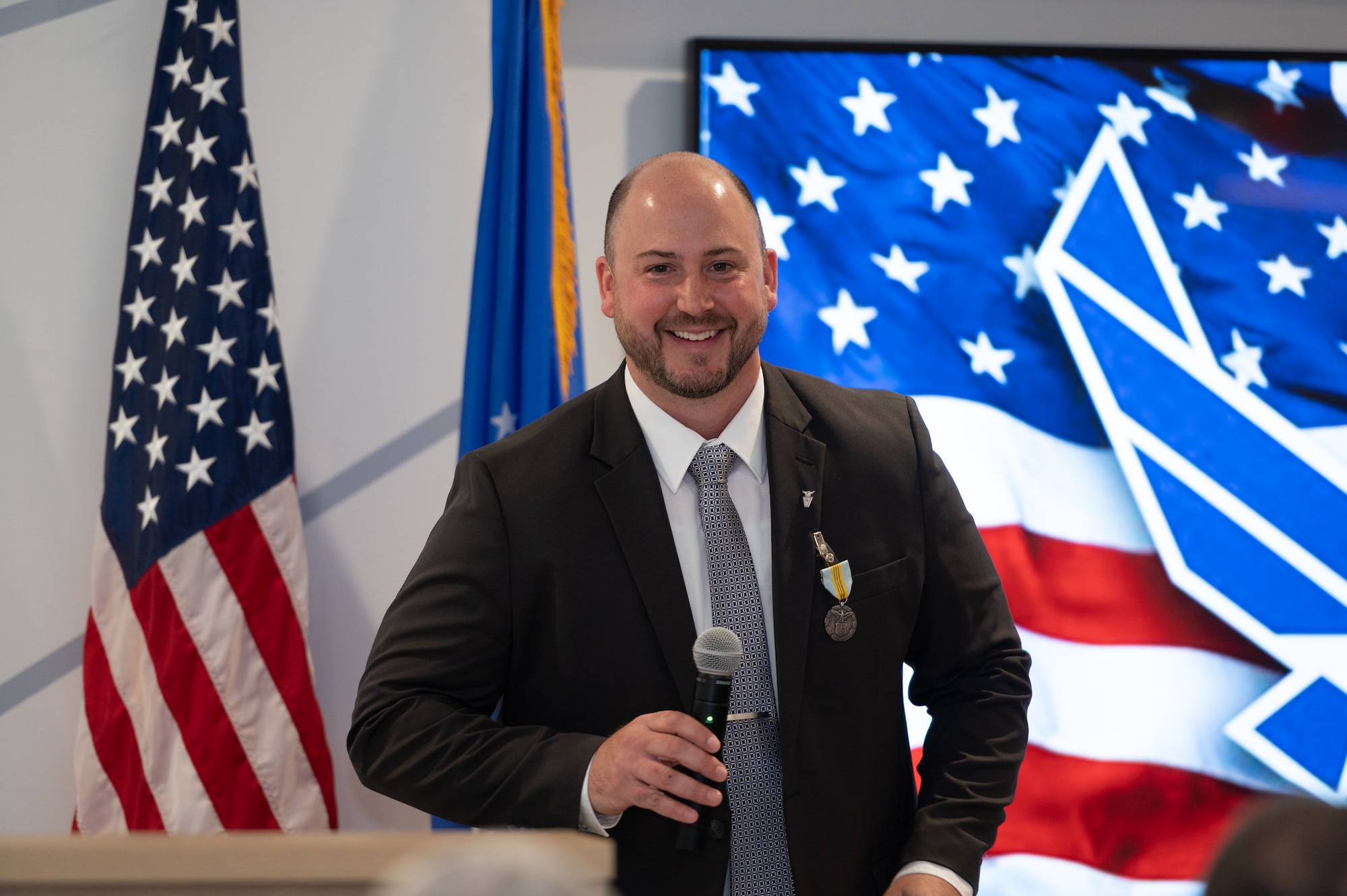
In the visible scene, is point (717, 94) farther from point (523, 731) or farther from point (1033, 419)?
point (523, 731)

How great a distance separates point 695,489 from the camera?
1.89m

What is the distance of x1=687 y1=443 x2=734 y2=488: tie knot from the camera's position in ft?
6.15

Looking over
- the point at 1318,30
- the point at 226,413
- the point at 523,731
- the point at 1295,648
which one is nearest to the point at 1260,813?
the point at 523,731

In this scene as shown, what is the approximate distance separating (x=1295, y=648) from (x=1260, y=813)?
3233mm

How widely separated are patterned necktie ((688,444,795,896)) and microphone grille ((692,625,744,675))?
192mm

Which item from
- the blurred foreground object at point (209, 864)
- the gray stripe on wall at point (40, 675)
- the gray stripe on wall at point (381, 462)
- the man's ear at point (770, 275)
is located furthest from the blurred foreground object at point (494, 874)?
the gray stripe on wall at point (40, 675)

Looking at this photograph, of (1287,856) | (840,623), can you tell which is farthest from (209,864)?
(840,623)

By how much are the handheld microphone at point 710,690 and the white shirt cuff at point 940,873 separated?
38cm

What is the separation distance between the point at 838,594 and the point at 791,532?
12 centimetres

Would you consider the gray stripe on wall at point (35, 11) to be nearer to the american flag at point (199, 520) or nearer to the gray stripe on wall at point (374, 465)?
the american flag at point (199, 520)

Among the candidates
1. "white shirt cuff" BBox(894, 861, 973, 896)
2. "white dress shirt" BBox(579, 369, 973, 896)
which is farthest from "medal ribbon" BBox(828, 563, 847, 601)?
"white shirt cuff" BBox(894, 861, 973, 896)

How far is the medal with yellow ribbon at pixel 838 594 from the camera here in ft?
5.90

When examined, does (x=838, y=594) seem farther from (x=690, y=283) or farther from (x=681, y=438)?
(x=690, y=283)

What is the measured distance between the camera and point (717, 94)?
10.6 feet
